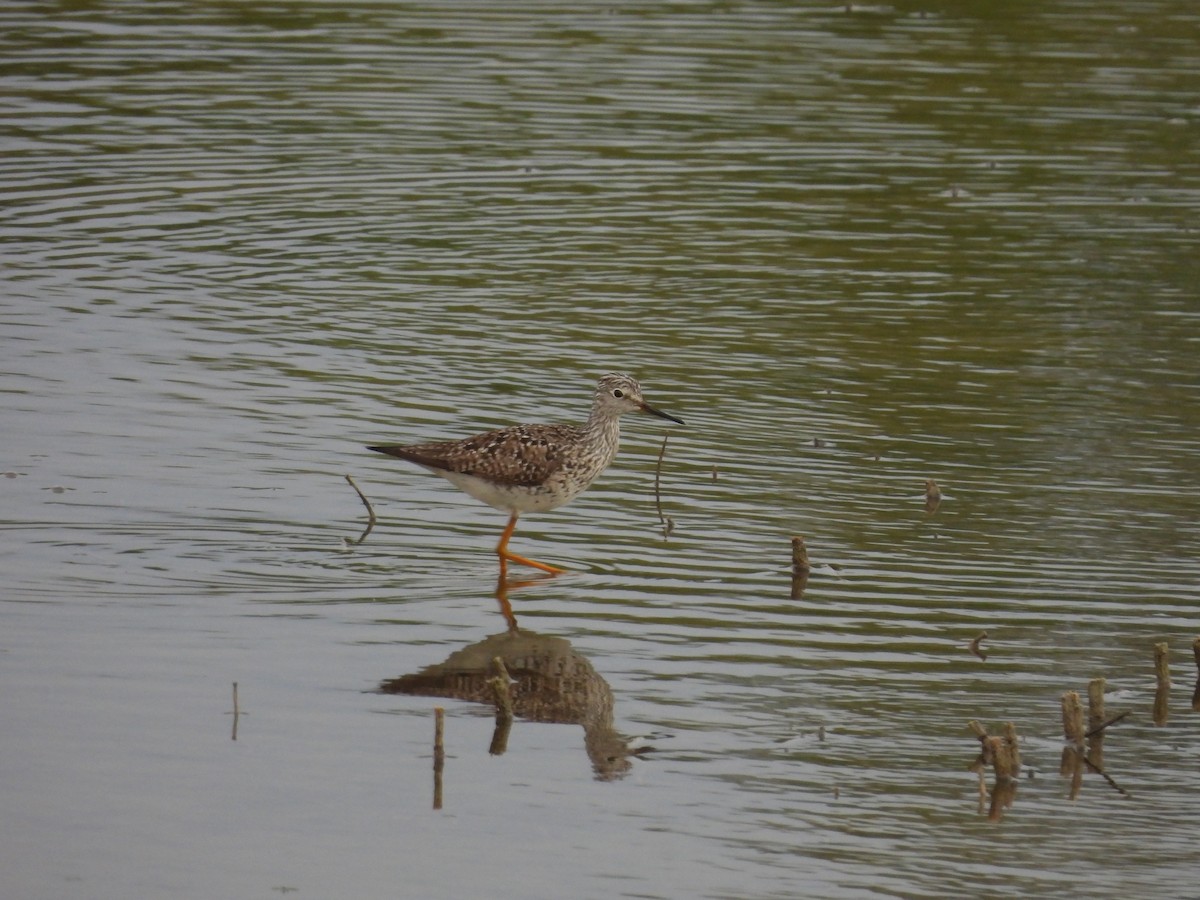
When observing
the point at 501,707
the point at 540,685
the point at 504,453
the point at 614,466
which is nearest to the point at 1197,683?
the point at 540,685

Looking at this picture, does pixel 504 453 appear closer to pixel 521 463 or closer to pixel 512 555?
pixel 521 463

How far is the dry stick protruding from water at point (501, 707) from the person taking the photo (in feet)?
31.8

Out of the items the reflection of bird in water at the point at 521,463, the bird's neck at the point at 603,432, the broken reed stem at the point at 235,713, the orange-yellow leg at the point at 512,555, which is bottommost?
the broken reed stem at the point at 235,713

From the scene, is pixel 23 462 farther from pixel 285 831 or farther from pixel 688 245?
pixel 688 245

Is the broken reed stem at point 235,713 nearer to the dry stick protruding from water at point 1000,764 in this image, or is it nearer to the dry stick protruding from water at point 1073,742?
the dry stick protruding from water at point 1000,764

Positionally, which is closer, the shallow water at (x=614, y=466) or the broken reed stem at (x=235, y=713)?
the shallow water at (x=614, y=466)

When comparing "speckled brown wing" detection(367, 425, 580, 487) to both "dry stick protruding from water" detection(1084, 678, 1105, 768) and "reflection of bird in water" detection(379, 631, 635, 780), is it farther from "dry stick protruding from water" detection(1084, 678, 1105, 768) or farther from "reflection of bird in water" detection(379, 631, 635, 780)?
"dry stick protruding from water" detection(1084, 678, 1105, 768)

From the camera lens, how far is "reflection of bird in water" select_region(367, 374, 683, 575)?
12258 mm

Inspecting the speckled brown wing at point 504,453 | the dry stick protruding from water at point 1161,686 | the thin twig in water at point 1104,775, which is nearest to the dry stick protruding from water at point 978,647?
the dry stick protruding from water at point 1161,686

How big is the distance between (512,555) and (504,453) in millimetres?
621

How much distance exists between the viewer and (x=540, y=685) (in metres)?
10.5

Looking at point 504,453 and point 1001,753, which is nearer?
point 1001,753

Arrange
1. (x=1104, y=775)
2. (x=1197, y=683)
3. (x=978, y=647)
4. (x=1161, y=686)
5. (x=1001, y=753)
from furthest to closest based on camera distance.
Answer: (x=978, y=647) < (x=1197, y=683) < (x=1161, y=686) < (x=1104, y=775) < (x=1001, y=753)

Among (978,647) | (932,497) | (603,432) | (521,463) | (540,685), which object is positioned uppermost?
(603,432)
